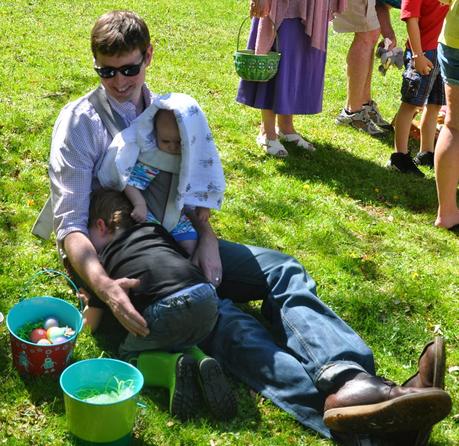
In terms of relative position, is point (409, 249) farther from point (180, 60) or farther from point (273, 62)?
point (180, 60)

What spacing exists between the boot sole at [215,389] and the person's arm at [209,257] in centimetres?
55

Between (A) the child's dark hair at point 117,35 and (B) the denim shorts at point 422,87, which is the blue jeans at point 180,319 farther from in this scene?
(B) the denim shorts at point 422,87

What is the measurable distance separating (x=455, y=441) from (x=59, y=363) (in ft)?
5.64

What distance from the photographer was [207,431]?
307cm

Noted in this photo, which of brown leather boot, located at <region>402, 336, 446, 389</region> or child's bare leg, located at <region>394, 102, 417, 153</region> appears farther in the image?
child's bare leg, located at <region>394, 102, 417, 153</region>

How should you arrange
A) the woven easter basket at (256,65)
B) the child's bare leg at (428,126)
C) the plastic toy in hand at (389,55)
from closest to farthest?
the woven easter basket at (256,65) → the child's bare leg at (428,126) → the plastic toy in hand at (389,55)

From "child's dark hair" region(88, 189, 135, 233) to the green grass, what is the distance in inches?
22.9

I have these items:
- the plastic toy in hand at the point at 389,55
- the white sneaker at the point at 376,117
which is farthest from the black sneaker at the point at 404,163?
the white sneaker at the point at 376,117

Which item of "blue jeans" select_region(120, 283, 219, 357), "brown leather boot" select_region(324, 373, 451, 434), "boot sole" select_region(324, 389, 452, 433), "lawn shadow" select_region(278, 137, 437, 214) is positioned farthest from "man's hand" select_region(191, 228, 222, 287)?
"lawn shadow" select_region(278, 137, 437, 214)

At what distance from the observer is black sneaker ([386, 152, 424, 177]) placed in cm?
649

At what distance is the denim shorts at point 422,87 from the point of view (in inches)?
248

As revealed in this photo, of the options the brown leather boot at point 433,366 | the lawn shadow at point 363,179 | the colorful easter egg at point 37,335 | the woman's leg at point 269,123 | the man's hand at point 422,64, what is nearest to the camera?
the brown leather boot at point 433,366

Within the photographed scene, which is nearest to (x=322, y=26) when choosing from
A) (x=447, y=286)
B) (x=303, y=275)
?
(x=447, y=286)

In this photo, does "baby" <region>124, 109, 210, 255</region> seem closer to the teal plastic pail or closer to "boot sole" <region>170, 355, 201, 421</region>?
the teal plastic pail
